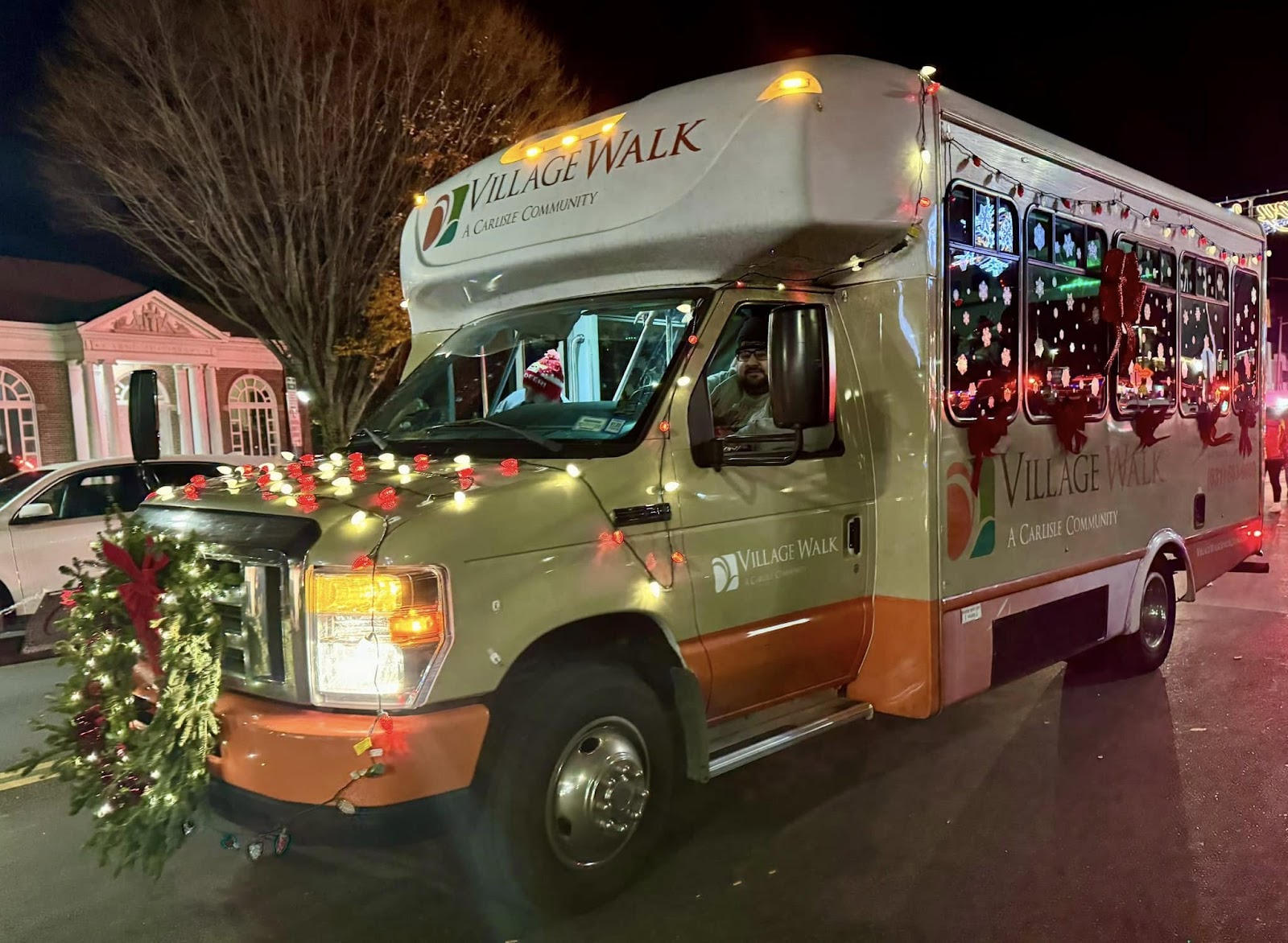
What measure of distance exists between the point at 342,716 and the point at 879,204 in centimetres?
297

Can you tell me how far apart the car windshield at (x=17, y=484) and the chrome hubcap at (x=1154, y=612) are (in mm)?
8752

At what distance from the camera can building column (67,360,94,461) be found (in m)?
20.8

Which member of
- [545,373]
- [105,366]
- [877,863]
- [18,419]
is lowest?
[877,863]

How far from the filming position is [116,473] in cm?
876

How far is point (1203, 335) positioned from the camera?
273 inches

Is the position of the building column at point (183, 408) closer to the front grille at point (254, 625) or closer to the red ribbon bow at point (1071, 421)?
the front grille at point (254, 625)

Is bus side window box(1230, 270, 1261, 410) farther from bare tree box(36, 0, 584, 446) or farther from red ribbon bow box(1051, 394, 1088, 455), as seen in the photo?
bare tree box(36, 0, 584, 446)

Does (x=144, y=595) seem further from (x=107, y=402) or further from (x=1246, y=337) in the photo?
(x=107, y=402)

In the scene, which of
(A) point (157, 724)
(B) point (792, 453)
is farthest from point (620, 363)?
(A) point (157, 724)

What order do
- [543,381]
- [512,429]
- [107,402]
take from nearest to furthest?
[512,429] < [543,381] < [107,402]

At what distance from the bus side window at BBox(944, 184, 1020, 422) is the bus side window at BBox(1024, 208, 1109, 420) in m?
0.17

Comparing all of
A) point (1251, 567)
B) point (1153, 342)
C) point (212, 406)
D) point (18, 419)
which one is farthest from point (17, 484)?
point (212, 406)

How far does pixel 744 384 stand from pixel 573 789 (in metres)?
1.85

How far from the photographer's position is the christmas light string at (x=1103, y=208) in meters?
4.78
